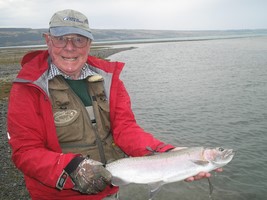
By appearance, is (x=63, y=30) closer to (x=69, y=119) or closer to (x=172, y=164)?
(x=69, y=119)

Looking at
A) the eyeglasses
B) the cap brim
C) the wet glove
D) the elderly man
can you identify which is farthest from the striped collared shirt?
the wet glove

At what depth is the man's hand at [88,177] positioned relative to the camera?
12.5 ft

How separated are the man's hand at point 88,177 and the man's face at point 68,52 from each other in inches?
58.5

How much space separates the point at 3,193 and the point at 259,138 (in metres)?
10.7

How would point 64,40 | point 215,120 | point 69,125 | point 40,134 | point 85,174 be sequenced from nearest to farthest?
point 85,174 < point 40,134 < point 69,125 < point 64,40 < point 215,120

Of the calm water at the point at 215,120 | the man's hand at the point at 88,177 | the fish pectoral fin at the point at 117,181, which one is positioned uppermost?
the man's hand at the point at 88,177

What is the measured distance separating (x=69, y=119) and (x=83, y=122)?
24cm

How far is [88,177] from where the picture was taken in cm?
384

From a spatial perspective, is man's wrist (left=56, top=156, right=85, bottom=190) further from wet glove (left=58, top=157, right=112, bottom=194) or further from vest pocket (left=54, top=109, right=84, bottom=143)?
vest pocket (left=54, top=109, right=84, bottom=143)

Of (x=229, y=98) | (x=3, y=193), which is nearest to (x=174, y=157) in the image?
(x=3, y=193)

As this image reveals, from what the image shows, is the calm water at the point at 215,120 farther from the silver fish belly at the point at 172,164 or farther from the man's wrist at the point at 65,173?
the man's wrist at the point at 65,173

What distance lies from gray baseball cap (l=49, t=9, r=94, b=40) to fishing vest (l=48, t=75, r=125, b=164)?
68cm

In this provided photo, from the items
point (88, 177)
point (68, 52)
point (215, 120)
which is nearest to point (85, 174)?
point (88, 177)

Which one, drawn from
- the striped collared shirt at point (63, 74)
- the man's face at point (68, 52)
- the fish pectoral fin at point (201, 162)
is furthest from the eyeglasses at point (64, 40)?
the fish pectoral fin at point (201, 162)
